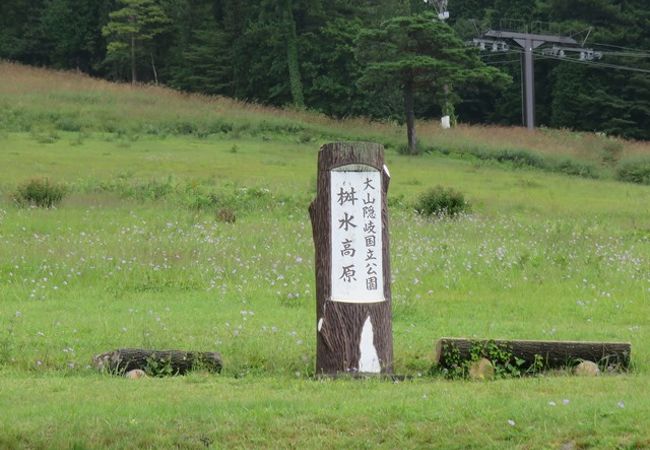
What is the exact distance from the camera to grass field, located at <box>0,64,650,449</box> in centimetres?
665

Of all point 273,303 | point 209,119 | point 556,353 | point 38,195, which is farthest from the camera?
point 209,119

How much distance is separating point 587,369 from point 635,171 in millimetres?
29445

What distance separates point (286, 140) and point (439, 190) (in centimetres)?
1938

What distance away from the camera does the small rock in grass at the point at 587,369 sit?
8.32m

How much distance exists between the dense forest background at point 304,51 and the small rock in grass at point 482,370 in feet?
150

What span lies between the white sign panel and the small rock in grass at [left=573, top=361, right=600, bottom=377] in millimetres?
1714

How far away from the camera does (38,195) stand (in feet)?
66.7

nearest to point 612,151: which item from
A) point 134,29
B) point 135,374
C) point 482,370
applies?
point 134,29

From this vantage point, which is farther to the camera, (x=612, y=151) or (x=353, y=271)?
(x=612, y=151)

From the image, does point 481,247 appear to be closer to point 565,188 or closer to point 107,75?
point 565,188

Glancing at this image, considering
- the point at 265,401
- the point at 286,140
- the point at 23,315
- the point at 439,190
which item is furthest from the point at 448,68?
the point at 265,401

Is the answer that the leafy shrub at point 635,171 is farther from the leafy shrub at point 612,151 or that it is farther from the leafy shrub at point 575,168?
the leafy shrub at point 612,151

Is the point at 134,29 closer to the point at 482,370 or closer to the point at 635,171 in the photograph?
the point at 635,171

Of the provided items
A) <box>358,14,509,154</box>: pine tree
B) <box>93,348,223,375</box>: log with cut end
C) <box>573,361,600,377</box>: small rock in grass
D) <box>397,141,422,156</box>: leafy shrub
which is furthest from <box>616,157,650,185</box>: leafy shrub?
<box>93,348,223,375</box>: log with cut end
